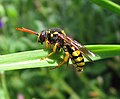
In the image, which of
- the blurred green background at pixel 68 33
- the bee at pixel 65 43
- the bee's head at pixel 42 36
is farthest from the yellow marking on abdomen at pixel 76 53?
the blurred green background at pixel 68 33

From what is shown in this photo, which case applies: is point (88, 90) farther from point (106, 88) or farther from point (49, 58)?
point (49, 58)

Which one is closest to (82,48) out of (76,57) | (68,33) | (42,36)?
(76,57)

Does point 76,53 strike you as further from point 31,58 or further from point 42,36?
point 31,58

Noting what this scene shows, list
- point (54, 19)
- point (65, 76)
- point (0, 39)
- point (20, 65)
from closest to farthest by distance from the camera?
point (20, 65) < point (0, 39) < point (65, 76) < point (54, 19)

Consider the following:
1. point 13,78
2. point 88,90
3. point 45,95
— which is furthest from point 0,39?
point 88,90

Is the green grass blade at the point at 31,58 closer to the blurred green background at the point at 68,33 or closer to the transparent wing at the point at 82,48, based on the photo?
the transparent wing at the point at 82,48

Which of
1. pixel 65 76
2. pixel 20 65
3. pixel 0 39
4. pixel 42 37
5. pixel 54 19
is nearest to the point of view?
pixel 20 65
